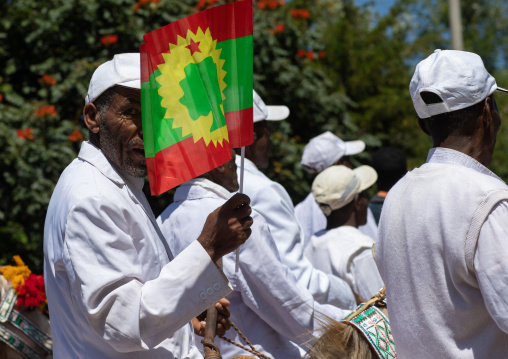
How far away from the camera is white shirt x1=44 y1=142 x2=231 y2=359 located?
2.20 metres

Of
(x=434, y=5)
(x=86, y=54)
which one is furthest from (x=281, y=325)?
(x=434, y=5)

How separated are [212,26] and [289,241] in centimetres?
161

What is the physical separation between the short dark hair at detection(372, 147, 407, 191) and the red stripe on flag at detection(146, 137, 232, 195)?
3.67 meters

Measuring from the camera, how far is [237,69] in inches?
93.4

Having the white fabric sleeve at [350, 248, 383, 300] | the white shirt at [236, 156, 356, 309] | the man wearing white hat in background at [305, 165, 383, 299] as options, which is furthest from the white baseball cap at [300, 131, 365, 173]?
the white shirt at [236, 156, 356, 309]

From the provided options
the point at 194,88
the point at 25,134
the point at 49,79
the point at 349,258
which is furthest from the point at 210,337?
the point at 49,79

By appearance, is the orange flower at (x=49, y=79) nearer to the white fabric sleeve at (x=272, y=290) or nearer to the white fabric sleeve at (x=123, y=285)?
the white fabric sleeve at (x=272, y=290)

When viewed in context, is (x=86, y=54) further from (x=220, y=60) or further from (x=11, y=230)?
(x=220, y=60)

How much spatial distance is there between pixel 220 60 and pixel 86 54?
567 centimetres

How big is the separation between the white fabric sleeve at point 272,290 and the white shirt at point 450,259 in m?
0.93

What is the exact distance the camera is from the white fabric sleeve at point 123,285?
2.20 meters

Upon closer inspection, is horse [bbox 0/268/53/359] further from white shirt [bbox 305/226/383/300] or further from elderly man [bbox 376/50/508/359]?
elderly man [bbox 376/50/508/359]

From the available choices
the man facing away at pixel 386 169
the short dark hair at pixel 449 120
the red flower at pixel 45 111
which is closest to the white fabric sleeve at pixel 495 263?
the short dark hair at pixel 449 120

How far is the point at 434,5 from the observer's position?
26.5 meters
